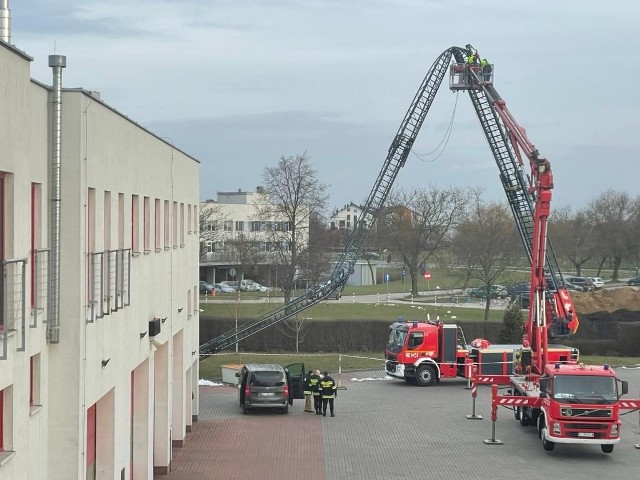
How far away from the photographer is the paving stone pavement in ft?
76.3

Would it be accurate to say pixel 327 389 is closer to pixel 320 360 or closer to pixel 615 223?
pixel 320 360

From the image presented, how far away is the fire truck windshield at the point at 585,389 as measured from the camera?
24.3 meters

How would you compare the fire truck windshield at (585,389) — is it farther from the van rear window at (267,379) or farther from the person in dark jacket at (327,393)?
the van rear window at (267,379)

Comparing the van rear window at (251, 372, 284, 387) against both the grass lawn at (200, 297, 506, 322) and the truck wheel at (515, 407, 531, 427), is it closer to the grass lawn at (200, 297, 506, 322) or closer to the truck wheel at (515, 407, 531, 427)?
the truck wheel at (515, 407, 531, 427)

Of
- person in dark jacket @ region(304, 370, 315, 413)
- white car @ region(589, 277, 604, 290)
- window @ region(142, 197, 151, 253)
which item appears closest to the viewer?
window @ region(142, 197, 151, 253)

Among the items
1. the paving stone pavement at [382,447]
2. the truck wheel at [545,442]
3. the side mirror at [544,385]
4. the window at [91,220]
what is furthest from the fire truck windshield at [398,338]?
the window at [91,220]

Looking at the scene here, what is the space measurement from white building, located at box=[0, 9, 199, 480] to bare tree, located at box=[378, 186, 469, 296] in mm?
55692

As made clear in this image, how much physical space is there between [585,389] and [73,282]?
1520 centimetres

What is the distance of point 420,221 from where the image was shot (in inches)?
3027

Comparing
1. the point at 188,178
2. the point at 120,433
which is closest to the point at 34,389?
the point at 120,433

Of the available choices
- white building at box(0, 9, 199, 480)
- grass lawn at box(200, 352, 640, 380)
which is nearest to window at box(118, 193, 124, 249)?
white building at box(0, 9, 199, 480)

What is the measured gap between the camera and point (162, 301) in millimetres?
21219

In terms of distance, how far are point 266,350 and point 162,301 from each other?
89.0ft

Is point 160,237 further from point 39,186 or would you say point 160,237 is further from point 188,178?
point 39,186
